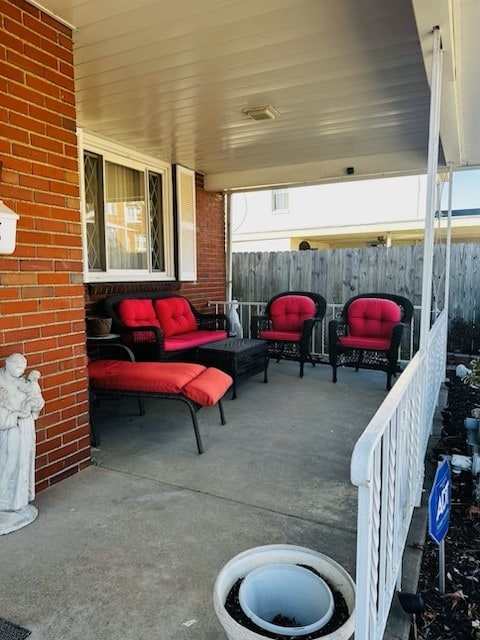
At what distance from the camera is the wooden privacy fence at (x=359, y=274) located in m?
6.18

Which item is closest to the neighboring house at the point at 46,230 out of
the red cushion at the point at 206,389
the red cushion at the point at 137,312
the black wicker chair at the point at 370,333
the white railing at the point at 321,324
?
the red cushion at the point at 206,389

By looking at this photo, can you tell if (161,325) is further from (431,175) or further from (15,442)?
(431,175)

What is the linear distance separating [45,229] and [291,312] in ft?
12.4

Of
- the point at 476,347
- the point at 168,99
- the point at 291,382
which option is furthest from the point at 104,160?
the point at 476,347

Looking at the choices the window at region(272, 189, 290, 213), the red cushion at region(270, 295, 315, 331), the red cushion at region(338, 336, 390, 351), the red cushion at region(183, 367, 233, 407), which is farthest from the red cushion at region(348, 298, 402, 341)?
the window at region(272, 189, 290, 213)

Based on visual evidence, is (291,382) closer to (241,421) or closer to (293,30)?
(241,421)

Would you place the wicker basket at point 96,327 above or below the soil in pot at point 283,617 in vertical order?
above

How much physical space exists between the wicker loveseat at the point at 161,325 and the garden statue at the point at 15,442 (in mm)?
2208

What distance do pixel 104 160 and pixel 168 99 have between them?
4.78 ft

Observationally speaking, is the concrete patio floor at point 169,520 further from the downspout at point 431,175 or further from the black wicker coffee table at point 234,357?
the downspout at point 431,175

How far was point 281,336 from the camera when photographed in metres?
5.42

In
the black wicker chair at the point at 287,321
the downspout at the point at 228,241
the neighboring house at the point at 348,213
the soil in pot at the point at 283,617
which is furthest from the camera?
the neighboring house at the point at 348,213

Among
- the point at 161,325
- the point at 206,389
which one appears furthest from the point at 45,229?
the point at 161,325

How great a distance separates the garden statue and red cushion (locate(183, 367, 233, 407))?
1.09 metres
